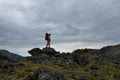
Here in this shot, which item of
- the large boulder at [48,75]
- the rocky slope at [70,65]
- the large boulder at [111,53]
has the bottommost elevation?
the large boulder at [48,75]

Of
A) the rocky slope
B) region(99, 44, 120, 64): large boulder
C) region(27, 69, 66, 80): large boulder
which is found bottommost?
region(27, 69, 66, 80): large boulder

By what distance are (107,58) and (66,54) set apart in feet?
26.3

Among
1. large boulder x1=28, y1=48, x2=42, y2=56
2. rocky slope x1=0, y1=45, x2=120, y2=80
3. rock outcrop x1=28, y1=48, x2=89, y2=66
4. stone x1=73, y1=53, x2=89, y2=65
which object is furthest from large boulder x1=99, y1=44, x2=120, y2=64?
large boulder x1=28, y1=48, x2=42, y2=56

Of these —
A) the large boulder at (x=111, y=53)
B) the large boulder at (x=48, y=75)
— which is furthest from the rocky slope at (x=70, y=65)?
the large boulder at (x=48, y=75)

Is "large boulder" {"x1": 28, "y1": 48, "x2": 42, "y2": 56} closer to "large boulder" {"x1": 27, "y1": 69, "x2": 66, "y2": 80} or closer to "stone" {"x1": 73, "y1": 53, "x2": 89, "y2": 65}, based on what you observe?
"stone" {"x1": 73, "y1": 53, "x2": 89, "y2": 65}

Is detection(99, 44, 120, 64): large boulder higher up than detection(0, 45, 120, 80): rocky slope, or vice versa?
detection(99, 44, 120, 64): large boulder

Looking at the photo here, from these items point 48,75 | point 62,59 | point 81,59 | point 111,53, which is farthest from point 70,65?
point 48,75

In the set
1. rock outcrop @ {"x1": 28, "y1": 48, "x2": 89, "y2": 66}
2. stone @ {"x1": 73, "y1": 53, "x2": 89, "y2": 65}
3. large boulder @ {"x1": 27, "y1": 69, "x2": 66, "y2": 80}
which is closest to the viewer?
large boulder @ {"x1": 27, "y1": 69, "x2": 66, "y2": 80}

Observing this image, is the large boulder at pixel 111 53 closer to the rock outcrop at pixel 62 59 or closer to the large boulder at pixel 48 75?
the rock outcrop at pixel 62 59

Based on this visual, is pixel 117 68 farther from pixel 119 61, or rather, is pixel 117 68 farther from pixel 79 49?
pixel 79 49

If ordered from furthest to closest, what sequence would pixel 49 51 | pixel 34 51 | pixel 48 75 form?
pixel 34 51 → pixel 49 51 → pixel 48 75

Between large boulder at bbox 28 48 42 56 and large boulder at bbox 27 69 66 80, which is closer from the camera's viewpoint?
large boulder at bbox 27 69 66 80

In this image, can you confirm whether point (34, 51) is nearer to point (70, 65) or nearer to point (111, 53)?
point (70, 65)

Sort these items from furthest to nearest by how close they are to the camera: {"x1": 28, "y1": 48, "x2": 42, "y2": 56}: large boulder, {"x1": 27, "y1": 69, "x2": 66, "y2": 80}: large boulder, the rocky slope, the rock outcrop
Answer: {"x1": 28, "y1": 48, "x2": 42, "y2": 56}: large boulder, the rock outcrop, the rocky slope, {"x1": 27, "y1": 69, "x2": 66, "y2": 80}: large boulder
